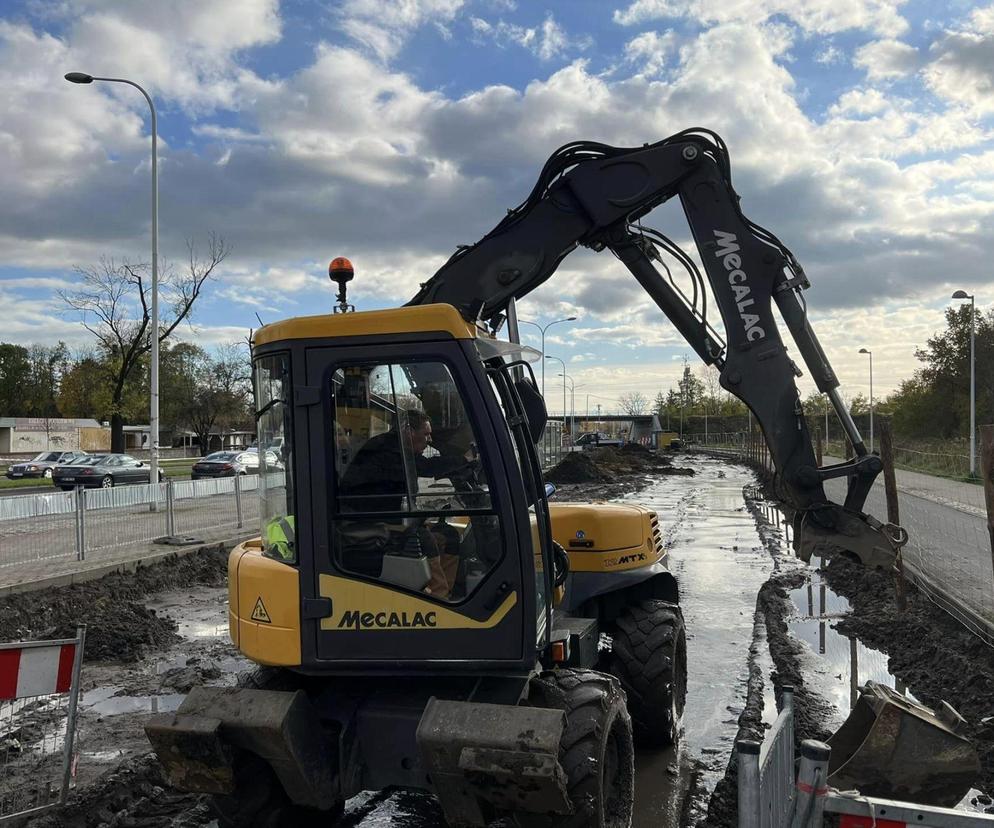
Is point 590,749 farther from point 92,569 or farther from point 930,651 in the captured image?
point 92,569

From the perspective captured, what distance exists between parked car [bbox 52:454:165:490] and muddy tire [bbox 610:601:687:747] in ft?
89.7

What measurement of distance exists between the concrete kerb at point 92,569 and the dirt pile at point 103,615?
120 mm

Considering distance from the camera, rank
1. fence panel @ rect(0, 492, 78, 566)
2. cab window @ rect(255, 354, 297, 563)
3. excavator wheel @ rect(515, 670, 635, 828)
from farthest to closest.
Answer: fence panel @ rect(0, 492, 78, 566), cab window @ rect(255, 354, 297, 563), excavator wheel @ rect(515, 670, 635, 828)

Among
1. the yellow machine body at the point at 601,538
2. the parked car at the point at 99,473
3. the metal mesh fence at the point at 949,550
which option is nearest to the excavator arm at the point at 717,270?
the metal mesh fence at the point at 949,550

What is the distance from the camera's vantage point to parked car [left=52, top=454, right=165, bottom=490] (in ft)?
98.2

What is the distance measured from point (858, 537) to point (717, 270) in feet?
6.47

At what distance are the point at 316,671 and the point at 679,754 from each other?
2.91 meters

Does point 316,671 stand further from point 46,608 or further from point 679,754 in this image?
point 46,608

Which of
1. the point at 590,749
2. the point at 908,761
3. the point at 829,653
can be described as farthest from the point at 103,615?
the point at 908,761

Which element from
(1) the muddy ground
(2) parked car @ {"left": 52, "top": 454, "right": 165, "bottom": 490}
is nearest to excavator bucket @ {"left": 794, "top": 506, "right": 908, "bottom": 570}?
(1) the muddy ground

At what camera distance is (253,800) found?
3.80 m

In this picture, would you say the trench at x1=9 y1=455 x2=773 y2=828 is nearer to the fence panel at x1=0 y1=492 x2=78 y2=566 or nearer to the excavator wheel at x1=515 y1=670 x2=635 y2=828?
the excavator wheel at x1=515 y1=670 x2=635 y2=828

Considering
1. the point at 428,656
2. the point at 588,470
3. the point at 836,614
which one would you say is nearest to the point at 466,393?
the point at 428,656

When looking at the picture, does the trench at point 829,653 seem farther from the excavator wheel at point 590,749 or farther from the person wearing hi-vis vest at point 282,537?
the person wearing hi-vis vest at point 282,537
